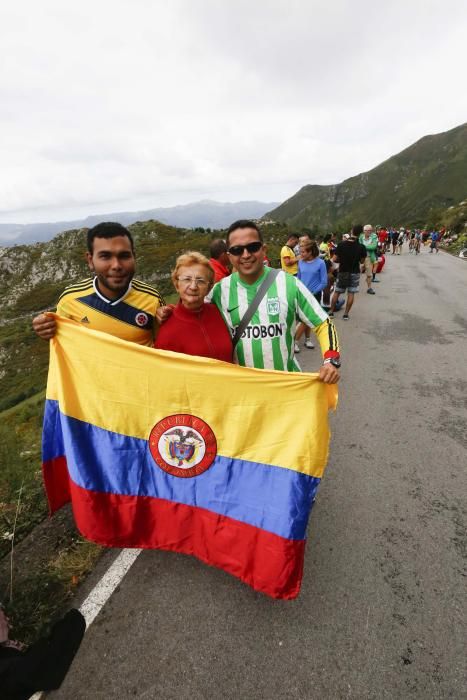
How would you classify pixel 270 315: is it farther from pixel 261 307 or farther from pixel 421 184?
pixel 421 184

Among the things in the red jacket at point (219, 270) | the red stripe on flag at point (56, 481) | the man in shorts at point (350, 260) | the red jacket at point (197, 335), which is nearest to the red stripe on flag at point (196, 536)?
the red stripe on flag at point (56, 481)

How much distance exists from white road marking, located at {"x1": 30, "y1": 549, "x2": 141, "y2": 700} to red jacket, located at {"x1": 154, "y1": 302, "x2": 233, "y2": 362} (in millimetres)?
1869

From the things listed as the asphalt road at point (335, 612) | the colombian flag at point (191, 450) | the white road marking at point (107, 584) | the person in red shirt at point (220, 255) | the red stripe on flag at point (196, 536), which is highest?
the person in red shirt at point (220, 255)

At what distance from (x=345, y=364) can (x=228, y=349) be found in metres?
4.70

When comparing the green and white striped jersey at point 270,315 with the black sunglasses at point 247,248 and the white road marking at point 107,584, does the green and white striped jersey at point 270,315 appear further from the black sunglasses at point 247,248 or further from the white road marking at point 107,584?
the white road marking at point 107,584

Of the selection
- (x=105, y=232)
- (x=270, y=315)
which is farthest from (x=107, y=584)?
(x=105, y=232)

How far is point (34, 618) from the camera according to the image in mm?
2473

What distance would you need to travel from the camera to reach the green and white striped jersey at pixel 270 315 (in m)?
2.85

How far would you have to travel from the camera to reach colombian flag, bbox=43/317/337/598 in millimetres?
2486

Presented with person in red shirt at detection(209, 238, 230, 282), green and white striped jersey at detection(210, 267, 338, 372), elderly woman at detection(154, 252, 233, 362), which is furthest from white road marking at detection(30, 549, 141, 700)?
person in red shirt at detection(209, 238, 230, 282)

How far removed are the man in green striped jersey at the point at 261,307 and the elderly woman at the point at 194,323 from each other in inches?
6.9

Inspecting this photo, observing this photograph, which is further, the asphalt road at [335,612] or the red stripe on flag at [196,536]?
the red stripe on flag at [196,536]

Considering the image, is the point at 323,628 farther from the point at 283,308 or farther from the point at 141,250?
the point at 141,250

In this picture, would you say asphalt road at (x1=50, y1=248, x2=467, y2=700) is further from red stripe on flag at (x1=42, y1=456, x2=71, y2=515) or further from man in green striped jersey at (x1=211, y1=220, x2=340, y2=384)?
man in green striped jersey at (x1=211, y1=220, x2=340, y2=384)
